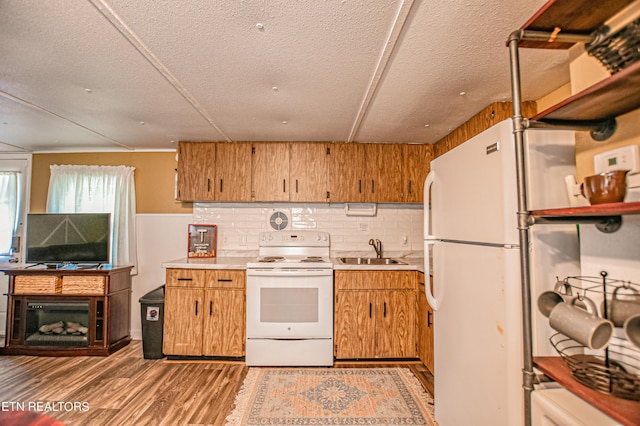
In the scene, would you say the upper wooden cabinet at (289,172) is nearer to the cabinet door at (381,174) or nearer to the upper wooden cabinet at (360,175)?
the upper wooden cabinet at (360,175)

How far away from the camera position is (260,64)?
1893 millimetres

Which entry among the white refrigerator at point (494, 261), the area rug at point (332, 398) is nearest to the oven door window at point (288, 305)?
the area rug at point (332, 398)

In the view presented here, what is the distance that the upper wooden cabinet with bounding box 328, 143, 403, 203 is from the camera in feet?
11.5

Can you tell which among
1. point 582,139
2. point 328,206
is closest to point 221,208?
point 328,206

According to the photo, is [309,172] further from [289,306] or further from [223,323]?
[223,323]

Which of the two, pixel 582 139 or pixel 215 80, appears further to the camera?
pixel 215 80

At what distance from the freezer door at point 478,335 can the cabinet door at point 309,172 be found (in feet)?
5.78

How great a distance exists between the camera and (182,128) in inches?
121

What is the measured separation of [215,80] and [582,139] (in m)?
2.06

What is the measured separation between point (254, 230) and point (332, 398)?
201cm

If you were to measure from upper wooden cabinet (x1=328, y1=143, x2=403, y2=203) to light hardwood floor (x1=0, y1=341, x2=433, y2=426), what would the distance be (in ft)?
5.66

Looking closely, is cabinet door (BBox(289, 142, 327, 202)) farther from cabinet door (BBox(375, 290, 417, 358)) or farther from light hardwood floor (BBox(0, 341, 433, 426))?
light hardwood floor (BBox(0, 341, 433, 426))

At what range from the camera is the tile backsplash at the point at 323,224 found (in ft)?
12.2

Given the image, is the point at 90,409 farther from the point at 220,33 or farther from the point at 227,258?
the point at 220,33
